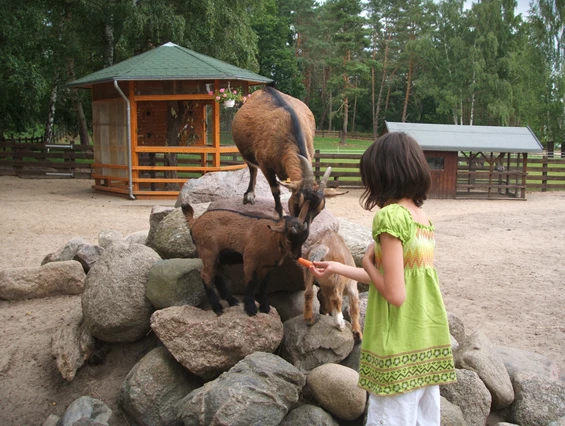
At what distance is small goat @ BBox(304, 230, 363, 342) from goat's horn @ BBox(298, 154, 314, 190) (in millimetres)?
→ 581

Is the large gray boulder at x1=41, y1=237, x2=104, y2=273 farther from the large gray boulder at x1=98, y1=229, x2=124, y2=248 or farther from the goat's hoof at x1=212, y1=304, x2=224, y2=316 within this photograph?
the goat's hoof at x1=212, y1=304, x2=224, y2=316

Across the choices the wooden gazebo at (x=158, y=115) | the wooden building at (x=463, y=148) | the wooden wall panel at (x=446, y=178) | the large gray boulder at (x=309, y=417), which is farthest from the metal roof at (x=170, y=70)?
the large gray boulder at (x=309, y=417)

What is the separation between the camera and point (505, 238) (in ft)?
38.5

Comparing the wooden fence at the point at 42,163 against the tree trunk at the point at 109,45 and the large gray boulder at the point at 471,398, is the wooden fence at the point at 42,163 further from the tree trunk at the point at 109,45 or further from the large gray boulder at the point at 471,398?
the large gray boulder at the point at 471,398

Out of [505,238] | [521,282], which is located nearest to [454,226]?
[505,238]

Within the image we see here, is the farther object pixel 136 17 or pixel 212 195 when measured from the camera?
pixel 136 17

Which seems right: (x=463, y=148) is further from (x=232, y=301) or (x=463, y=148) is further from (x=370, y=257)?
(x=370, y=257)

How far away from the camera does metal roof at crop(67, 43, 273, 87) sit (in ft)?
48.7

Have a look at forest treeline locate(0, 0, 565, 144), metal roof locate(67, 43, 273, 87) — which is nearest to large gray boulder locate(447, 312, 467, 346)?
metal roof locate(67, 43, 273, 87)

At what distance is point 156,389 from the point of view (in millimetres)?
4637

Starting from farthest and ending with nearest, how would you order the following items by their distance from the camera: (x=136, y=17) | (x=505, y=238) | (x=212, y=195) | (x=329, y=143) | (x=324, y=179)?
(x=329, y=143), (x=136, y=17), (x=505, y=238), (x=212, y=195), (x=324, y=179)

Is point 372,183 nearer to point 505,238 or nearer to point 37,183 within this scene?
point 505,238

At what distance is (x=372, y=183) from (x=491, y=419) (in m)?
2.93

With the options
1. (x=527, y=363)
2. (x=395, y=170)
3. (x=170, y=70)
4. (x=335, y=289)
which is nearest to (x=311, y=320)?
(x=335, y=289)
